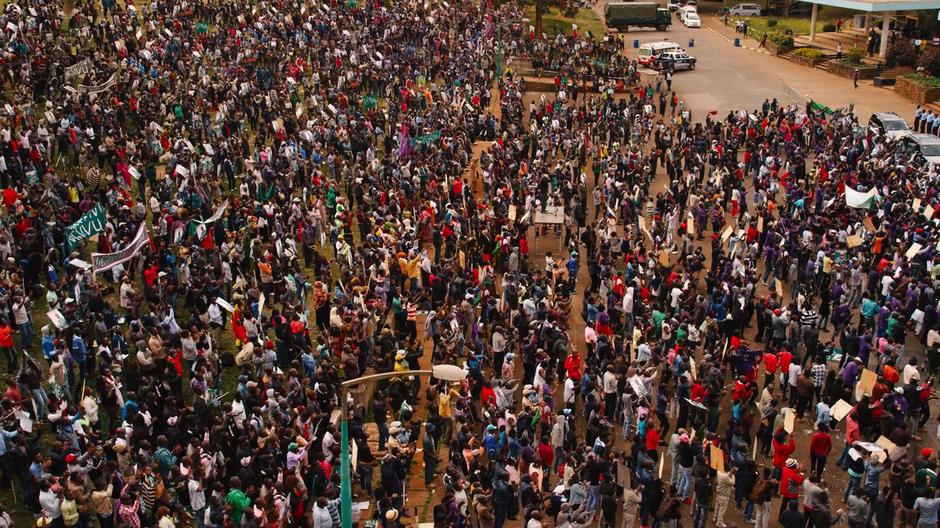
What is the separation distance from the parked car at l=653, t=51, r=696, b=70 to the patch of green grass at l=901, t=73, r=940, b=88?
11023mm

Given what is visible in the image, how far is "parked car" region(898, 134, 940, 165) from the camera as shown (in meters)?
34.2

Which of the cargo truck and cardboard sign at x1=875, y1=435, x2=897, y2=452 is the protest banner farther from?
the cargo truck

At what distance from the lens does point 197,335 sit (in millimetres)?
19984

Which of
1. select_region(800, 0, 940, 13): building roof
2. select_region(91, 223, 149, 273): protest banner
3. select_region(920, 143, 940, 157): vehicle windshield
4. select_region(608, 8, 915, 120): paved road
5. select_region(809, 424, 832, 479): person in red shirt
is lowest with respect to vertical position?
select_region(608, 8, 915, 120): paved road

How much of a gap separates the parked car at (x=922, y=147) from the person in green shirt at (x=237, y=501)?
26.0 meters

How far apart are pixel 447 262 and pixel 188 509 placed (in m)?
10.1

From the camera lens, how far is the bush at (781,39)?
6022cm

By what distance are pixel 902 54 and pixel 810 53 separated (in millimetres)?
6717

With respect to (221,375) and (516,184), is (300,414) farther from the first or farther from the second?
(516,184)

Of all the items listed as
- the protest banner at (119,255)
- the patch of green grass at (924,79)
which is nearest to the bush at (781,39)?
the patch of green grass at (924,79)

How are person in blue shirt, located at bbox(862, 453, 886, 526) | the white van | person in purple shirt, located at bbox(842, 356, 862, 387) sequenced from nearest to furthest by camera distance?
1. person in blue shirt, located at bbox(862, 453, 886, 526)
2. person in purple shirt, located at bbox(842, 356, 862, 387)
3. the white van

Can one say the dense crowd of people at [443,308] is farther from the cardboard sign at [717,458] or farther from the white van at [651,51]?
the white van at [651,51]

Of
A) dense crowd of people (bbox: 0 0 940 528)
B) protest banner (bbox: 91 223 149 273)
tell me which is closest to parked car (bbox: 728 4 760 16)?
dense crowd of people (bbox: 0 0 940 528)

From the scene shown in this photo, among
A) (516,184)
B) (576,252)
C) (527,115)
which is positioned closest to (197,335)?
(576,252)
